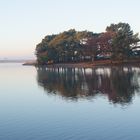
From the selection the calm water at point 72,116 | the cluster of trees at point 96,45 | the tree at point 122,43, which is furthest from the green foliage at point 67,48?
the calm water at point 72,116

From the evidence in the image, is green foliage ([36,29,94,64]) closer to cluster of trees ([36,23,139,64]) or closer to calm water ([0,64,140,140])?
cluster of trees ([36,23,139,64])

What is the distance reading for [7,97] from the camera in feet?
220

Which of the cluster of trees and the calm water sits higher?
the cluster of trees

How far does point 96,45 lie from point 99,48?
2700 mm

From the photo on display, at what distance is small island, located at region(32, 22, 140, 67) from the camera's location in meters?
162

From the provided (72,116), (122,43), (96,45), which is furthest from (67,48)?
(72,116)

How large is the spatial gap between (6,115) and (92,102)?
16308 millimetres

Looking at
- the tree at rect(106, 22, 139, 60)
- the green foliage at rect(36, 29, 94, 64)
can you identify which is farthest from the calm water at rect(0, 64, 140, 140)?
the green foliage at rect(36, 29, 94, 64)

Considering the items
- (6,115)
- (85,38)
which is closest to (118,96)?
(6,115)

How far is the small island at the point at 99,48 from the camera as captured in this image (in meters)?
162

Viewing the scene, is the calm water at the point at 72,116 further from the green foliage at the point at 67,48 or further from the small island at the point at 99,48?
the green foliage at the point at 67,48

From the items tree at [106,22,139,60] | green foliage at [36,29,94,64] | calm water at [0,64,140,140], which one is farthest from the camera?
green foliage at [36,29,94,64]

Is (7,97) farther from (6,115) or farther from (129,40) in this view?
(129,40)

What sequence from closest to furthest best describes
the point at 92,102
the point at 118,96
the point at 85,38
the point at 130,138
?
the point at 130,138
the point at 92,102
the point at 118,96
the point at 85,38
